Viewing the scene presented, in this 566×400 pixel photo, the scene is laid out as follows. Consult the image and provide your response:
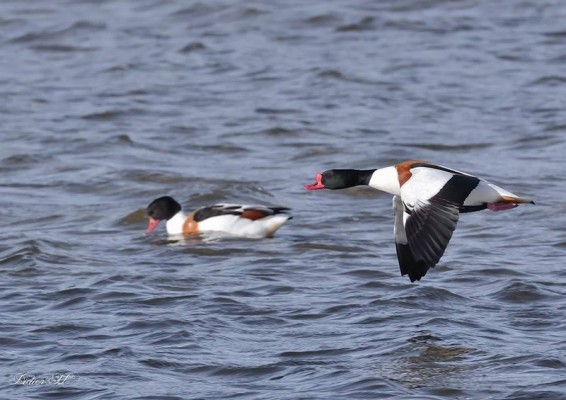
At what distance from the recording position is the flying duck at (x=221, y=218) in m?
12.3

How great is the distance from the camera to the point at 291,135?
1631 cm

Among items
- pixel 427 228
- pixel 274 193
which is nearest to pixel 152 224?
pixel 274 193

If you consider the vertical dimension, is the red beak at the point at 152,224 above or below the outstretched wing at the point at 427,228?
below

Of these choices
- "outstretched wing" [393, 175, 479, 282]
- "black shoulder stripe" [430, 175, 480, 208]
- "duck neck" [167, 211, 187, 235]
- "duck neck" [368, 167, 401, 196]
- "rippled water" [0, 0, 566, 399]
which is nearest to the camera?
"rippled water" [0, 0, 566, 399]

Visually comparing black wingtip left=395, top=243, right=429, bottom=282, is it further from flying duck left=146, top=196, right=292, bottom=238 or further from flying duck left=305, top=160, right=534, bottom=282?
flying duck left=146, top=196, right=292, bottom=238

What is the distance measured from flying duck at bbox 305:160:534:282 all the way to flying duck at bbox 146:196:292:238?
2.38 metres

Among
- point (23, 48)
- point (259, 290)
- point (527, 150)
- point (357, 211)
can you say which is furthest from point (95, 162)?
point (23, 48)

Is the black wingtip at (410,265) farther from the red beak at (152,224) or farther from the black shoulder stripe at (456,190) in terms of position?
the red beak at (152,224)

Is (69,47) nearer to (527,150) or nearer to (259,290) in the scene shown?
(527,150)

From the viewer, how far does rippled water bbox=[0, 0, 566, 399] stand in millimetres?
8117

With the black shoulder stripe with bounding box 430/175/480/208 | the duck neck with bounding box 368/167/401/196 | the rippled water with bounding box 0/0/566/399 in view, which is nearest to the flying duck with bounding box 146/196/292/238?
the rippled water with bounding box 0/0/566/399

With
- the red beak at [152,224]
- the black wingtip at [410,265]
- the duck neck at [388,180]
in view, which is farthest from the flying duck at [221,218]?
the black wingtip at [410,265]

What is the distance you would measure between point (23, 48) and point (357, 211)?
1029 centimetres

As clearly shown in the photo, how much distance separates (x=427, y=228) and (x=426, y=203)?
0.21 m
